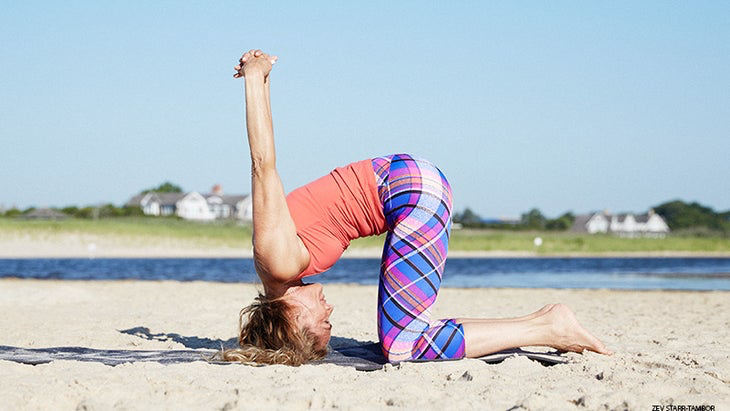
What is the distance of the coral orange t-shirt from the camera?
4004 mm

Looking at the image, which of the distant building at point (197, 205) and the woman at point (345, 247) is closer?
the woman at point (345, 247)

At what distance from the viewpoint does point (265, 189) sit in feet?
12.3

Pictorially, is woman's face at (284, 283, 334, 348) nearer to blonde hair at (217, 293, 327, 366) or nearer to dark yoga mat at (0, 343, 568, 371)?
blonde hair at (217, 293, 327, 366)

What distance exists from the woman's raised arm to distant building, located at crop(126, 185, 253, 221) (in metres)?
77.4

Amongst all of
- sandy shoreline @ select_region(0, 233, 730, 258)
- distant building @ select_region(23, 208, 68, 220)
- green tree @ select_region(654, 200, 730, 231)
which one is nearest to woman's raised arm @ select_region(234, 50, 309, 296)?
sandy shoreline @ select_region(0, 233, 730, 258)

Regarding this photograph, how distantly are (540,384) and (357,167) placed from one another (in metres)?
1.50

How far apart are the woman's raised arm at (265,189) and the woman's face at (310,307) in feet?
1.49

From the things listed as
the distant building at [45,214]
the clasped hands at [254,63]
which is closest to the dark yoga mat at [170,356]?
the clasped hands at [254,63]

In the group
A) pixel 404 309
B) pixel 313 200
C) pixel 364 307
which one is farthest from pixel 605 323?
pixel 313 200

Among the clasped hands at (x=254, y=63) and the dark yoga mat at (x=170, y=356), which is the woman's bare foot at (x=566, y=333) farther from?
the clasped hands at (x=254, y=63)

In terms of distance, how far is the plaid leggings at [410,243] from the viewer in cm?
415

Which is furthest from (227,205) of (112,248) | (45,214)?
(112,248)

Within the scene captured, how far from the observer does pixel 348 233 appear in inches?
163

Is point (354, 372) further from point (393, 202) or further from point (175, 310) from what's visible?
point (175, 310)
